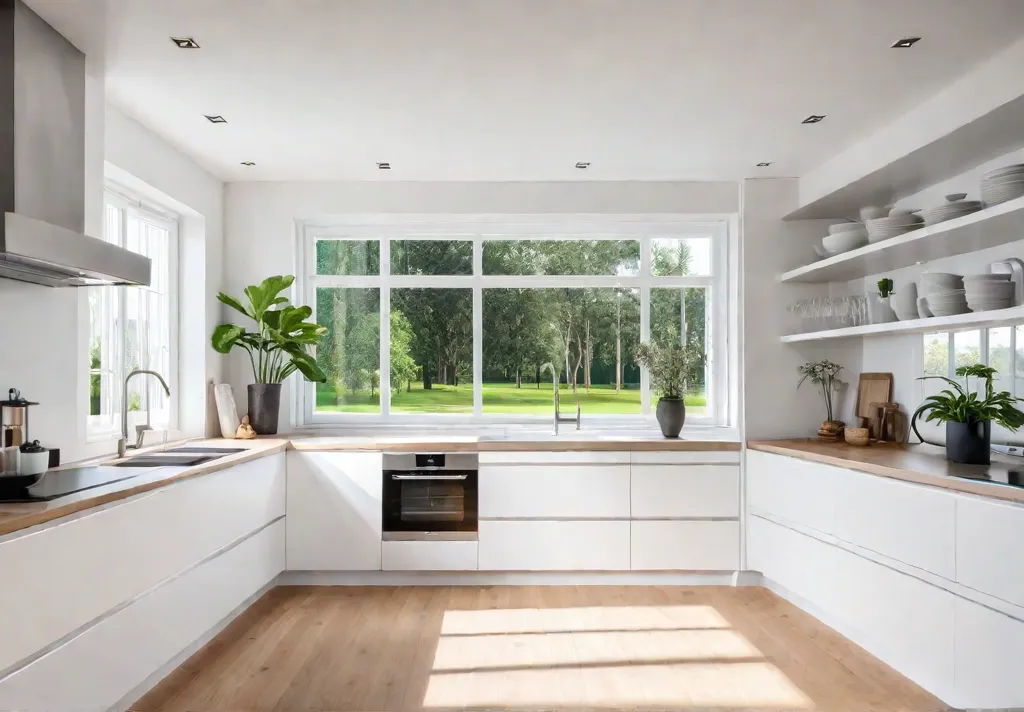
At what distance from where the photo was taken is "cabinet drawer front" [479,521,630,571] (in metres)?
4.45

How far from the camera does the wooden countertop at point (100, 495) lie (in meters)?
2.09

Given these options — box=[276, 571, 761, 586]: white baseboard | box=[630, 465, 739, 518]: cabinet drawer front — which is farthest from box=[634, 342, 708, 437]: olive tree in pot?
box=[276, 571, 761, 586]: white baseboard

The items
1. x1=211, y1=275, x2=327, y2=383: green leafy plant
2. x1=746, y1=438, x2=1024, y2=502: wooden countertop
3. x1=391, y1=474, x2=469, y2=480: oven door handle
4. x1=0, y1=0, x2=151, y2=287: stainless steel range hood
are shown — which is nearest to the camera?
x1=0, y1=0, x2=151, y2=287: stainless steel range hood

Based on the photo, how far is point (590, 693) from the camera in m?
2.90

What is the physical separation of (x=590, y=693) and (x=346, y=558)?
2019mm

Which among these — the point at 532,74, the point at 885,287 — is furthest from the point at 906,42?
the point at 885,287

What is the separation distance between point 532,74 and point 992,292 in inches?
83.5

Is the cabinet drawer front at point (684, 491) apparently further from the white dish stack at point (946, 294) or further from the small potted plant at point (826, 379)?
the white dish stack at point (946, 294)

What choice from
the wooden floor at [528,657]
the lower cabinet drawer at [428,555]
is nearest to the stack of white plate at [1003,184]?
the wooden floor at [528,657]

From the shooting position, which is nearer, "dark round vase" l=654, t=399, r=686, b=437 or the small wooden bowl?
the small wooden bowl

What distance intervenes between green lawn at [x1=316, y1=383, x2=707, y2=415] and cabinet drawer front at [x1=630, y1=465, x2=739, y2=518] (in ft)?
2.62

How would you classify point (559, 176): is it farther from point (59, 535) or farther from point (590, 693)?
point (59, 535)

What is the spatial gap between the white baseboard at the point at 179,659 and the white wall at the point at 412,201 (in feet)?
4.82

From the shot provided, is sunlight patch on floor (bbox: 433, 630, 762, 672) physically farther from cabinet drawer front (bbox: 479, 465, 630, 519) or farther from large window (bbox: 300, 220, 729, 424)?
large window (bbox: 300, 220, 729, 424)
